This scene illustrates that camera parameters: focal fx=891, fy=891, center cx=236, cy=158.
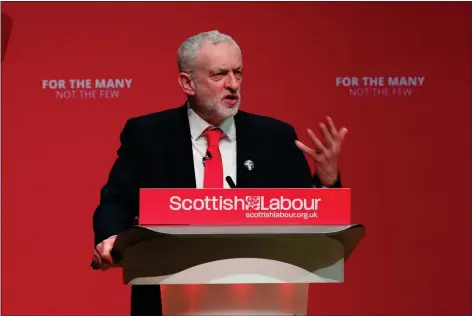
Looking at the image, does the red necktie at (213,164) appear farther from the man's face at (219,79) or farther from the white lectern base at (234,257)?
the white lectern base at (234,257)

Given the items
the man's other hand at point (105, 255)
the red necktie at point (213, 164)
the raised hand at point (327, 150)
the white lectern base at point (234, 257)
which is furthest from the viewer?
the red necktie at point (213, 164)

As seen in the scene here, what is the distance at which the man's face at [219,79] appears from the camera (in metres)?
2.25

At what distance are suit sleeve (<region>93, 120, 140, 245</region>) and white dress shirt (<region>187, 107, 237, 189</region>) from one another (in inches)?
6.4

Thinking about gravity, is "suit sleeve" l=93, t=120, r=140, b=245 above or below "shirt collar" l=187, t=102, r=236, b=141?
below

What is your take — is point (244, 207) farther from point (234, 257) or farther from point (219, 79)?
point (219, 79)

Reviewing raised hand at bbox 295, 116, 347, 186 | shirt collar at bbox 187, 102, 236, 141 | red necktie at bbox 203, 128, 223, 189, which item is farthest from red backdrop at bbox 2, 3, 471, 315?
raised hand at bbox 295, 116, 347, 186

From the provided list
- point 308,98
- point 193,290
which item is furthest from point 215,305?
point 308,98

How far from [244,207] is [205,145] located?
0.77m

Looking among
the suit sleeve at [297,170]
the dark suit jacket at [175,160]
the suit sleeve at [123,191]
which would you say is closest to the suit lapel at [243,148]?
the dark suit jacket at [175,160]

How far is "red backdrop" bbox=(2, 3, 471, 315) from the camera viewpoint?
431 cm

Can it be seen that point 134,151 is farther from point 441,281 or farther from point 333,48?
point 441,281

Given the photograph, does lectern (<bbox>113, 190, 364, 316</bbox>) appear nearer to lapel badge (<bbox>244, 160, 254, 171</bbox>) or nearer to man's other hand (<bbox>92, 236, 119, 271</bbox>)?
man's other hand (<bbox>92, 236, 119, 271</bbox>)

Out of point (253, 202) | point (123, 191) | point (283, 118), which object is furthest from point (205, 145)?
point (283, 118)

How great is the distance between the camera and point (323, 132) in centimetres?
191
